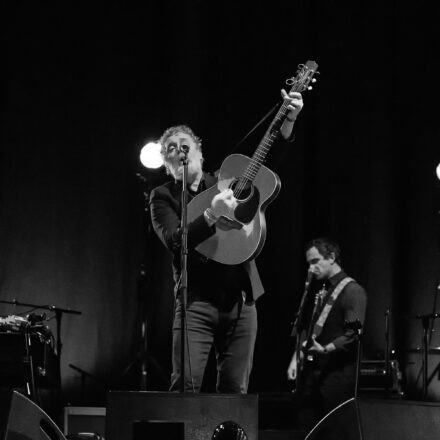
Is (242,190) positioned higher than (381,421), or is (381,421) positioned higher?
(242,190)

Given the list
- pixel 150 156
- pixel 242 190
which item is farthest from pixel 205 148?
pixel 242 190

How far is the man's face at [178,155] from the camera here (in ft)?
12.8

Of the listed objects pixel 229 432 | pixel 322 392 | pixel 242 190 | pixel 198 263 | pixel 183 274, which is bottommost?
pixel 229 432

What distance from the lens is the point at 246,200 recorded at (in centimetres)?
379

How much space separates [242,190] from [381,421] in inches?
57.7

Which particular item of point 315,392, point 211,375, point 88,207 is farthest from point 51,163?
point 315,392

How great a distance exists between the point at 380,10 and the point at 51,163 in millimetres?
3203

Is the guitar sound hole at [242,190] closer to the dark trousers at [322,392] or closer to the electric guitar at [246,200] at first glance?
the electric guitar at [246,200]

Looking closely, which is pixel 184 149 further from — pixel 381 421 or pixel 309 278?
pixel 309 278

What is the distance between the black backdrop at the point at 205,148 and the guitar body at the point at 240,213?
9.96 feet

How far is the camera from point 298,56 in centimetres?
718

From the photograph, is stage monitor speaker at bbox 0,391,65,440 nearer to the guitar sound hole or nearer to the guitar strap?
the guitar sound hole

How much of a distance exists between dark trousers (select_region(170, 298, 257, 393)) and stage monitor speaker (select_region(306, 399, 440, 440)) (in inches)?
34.2

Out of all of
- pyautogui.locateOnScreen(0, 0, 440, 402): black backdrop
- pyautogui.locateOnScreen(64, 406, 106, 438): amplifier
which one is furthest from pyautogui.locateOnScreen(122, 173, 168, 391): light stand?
pyautogui.locateOnScreen(64, 406, 106, 438): amplifier
